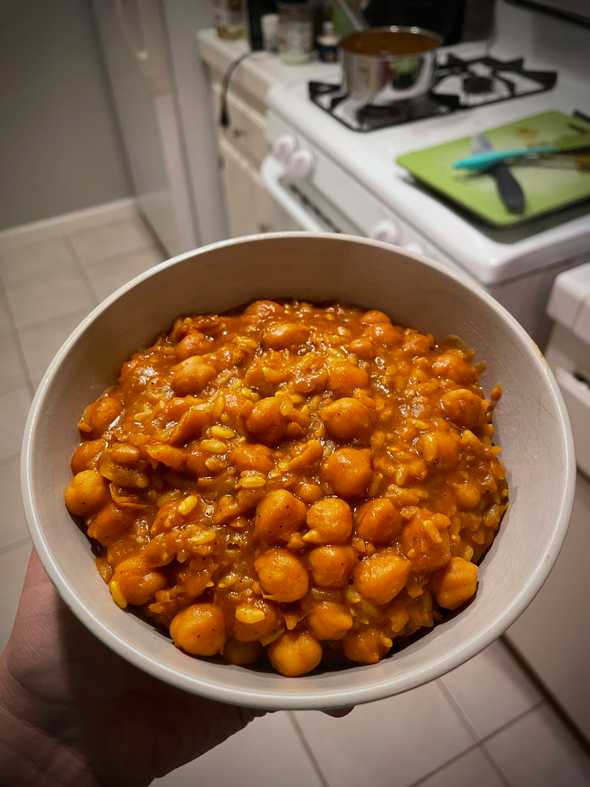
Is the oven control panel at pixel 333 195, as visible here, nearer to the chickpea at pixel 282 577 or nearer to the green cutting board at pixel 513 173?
the green cutting board at pixel 513 173

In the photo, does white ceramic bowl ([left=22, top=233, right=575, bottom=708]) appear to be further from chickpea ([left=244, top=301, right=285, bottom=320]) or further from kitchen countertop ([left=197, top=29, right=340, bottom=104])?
kitchen countertop ([left=197, top=29, right=340, bottom=104])

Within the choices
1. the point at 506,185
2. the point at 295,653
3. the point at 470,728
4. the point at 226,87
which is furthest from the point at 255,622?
the point at 226,87

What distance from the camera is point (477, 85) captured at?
4.96 feet

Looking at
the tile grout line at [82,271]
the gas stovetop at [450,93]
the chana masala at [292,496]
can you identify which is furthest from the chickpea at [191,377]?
the tile grout line at [82,271]

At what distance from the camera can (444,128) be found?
134cm

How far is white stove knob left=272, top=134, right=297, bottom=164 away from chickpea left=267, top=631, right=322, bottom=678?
1197 millimetres

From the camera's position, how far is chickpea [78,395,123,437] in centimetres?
64

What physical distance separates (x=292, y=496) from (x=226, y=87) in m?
1.65

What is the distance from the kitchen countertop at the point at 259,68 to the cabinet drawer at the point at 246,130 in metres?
0.06

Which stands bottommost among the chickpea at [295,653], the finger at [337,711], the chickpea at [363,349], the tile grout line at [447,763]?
the tile grout line at [447,763]


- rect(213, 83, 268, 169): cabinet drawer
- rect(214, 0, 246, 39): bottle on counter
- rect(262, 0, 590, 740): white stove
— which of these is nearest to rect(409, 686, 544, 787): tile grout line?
rect(262, 0, 590, 740): white stove

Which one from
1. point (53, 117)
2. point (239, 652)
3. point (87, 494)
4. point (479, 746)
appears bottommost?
point (479, 746)

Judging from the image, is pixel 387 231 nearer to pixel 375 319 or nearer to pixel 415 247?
pixel 415 247

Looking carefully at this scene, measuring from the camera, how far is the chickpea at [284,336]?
2.12 feet
